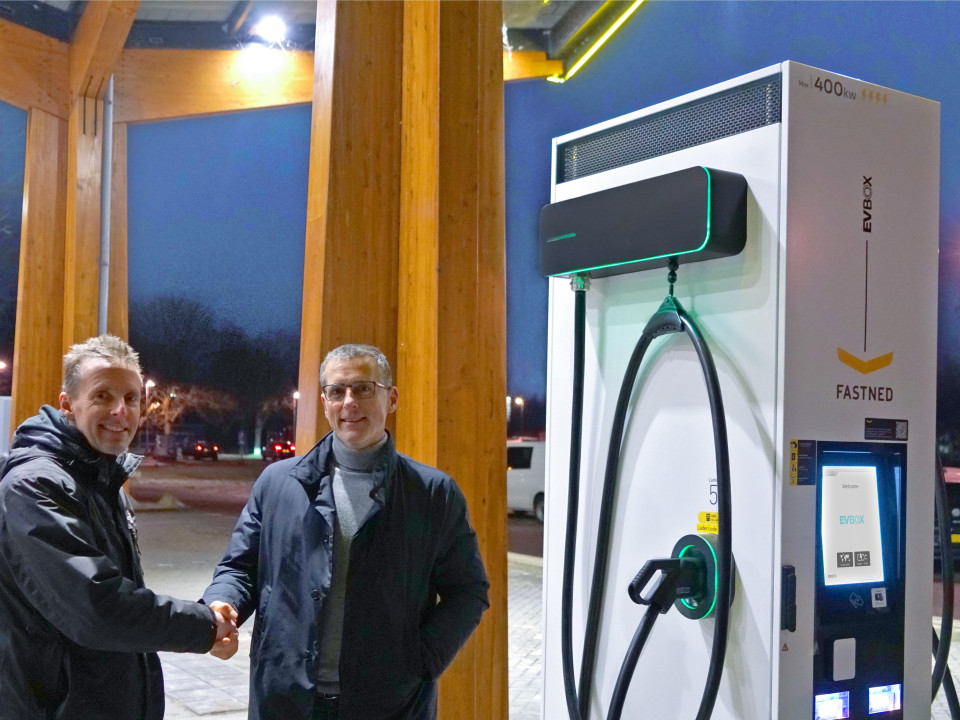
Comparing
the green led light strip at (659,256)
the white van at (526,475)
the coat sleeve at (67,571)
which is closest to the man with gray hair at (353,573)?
the coat sleeve at (67,571)

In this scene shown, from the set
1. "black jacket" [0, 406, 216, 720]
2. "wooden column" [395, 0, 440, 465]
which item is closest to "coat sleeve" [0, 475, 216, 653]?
"black jacket" [0, 406, 216, 720]

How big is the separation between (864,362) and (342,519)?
4.14 feet

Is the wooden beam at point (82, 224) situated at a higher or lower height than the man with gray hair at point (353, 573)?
higher

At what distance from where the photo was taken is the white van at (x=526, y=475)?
12719 millimetres

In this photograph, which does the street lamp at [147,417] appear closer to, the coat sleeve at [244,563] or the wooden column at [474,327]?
the wooden column at [474,327]

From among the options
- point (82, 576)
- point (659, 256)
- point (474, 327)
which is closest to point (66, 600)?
point (82, 576)

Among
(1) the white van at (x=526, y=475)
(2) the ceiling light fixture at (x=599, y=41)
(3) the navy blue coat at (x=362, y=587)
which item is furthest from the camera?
(1) the white van at (x=526, y=475)

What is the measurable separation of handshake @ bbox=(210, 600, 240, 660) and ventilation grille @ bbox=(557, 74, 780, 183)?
→ 1.54 m

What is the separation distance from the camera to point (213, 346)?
13.1 feet

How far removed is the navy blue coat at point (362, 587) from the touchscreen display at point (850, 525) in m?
0.80

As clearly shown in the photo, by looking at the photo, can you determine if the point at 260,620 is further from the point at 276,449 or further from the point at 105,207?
the point at 105,207

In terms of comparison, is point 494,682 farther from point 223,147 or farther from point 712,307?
point 223,147

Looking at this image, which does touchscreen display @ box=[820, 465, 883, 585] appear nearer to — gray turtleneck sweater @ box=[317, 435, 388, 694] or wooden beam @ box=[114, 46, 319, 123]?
gray turtleneck sweater @ box=[317, 435, 388, 694]

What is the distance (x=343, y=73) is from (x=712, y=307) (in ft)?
4.67
